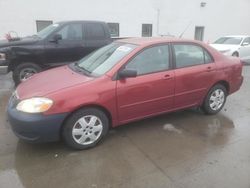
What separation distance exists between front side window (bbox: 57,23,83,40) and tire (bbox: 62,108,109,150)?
4.19m

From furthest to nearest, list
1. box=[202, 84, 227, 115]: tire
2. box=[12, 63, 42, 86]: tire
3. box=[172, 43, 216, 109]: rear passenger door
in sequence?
box=[12, 63, 42, 86]: tire, box=[202, 84, 227, 115]: tire, box=[172, 43, 216, 109]: rear passenger door

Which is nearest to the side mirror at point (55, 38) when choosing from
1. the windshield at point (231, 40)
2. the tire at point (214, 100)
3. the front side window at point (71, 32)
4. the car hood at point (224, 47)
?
the front side window at point (71, 32)

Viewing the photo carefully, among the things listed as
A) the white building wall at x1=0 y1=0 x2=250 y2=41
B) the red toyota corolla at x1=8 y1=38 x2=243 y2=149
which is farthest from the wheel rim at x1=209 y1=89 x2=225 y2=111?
the white building wall at x1=0 y1=0 x2=250 y2=41

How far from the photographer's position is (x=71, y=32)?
7.33 m

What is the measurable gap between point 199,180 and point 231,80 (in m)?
2.70

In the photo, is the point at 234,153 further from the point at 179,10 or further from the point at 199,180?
the point at 179,10

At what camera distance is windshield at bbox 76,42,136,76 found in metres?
3.96

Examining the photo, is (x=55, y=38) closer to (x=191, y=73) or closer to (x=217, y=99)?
(x=191, y=73)

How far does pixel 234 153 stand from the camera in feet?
12.1

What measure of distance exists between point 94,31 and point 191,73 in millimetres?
4041

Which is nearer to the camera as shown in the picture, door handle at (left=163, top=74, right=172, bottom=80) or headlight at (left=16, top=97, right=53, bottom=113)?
headlight at (left=16, top=97, right=53, bottom=113)

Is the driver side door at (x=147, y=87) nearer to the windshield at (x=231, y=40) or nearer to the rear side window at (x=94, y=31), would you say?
the rear side window at (x=94, y=31)

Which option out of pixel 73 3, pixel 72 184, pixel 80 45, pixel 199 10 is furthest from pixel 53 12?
pixel 72 184

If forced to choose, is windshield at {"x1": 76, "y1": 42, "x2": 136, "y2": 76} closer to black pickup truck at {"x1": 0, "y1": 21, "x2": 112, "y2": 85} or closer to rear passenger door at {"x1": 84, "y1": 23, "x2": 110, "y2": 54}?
black pickup truck at {"x1": 0, "y1": 21, "x2": 112, "y2": 85}
